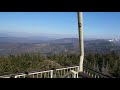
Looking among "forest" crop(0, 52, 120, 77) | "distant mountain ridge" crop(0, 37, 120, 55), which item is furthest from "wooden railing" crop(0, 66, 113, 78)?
"forest" crop(0, 52, 120, 77)

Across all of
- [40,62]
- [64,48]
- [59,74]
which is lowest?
[40,62]

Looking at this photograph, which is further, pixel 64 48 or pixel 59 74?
pixel 64 48

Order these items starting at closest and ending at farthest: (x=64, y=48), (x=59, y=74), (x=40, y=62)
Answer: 1. (x=59, y=74)
2. (x=40, y=62)
3. (x=64, y=48)

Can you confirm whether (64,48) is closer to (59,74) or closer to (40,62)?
(40,62)

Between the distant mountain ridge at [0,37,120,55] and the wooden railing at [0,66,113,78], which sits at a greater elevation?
the distant mountain ridge at [0,37,120,55]

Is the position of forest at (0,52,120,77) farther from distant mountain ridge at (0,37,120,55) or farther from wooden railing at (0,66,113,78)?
wooden railing at (0,66,113,78)

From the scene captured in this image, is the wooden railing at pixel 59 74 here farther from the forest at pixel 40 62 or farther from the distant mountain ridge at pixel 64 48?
the forest at pixel 40 62

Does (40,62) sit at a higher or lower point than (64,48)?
lower

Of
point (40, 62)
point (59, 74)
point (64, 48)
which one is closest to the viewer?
point (59, 74)

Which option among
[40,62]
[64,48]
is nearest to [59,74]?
[40,62]

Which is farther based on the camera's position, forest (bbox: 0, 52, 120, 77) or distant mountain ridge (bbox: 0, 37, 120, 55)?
distant mountain ridge (bbox: 0, 37, 120, 55)

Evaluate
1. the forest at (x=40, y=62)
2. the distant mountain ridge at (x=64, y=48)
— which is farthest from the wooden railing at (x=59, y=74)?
the forest at (x=40, y=62)

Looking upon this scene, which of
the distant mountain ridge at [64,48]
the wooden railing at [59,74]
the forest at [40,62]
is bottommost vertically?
the forest at [40,62]

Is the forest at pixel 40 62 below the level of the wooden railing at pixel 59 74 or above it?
below
